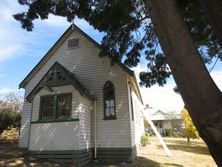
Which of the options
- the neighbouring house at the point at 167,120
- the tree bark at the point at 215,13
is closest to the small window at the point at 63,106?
the tree bark at the point at 215,13

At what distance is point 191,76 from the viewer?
3203mm

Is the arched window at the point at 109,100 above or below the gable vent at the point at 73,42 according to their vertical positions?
below

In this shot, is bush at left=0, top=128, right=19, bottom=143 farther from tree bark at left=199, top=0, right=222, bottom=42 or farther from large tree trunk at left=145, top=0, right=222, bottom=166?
tree bark at left=199, top=0, right=222, bottom=42

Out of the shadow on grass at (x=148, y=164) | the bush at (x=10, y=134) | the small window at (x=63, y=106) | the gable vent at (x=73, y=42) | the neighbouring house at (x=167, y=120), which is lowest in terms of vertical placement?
the shadow on grass at (x=148, y=164)

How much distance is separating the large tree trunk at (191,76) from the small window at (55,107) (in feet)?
29.7

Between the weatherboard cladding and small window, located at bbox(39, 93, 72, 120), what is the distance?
1986mm

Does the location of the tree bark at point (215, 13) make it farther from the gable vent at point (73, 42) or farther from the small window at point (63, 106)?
the gable vent at point (73, 42)

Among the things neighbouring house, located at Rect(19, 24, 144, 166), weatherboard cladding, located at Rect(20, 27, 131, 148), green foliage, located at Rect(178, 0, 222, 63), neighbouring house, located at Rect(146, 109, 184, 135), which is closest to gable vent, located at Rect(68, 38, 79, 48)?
weatherboard cladding, located at Rect(20, 27, 131, 148)

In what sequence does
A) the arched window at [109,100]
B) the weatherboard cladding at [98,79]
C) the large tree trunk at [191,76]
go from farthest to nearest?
the arched window at [109,100] < the weatherboard cladding at [98,79] < the large tree trunk at [191,76]

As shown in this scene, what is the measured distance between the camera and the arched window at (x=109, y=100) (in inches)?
519

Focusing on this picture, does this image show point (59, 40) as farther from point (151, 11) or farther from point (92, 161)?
point (151, 11)

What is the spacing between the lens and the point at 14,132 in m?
22.4

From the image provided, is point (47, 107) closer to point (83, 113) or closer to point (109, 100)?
point (83, 113)

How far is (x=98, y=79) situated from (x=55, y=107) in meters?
3.26
